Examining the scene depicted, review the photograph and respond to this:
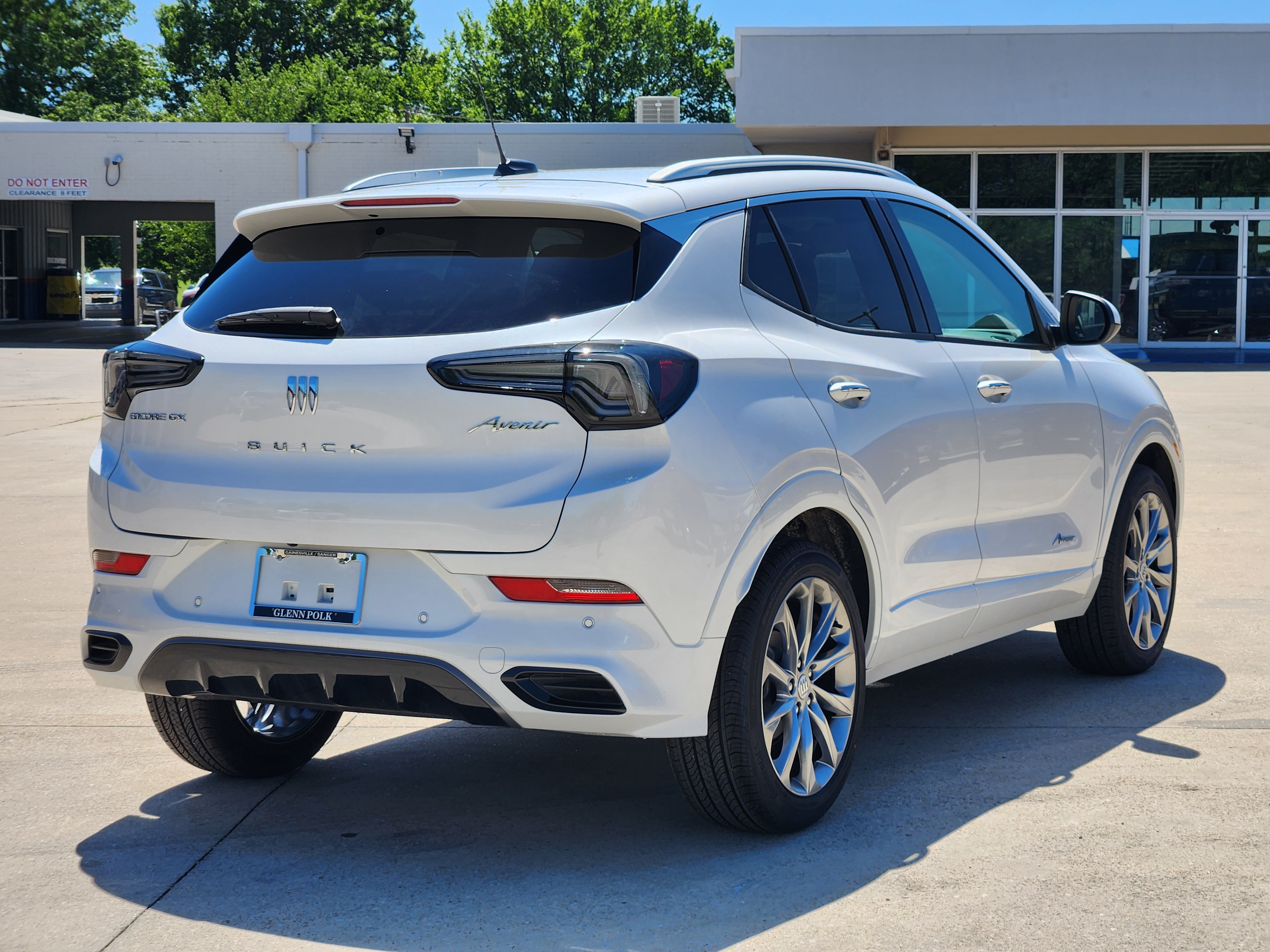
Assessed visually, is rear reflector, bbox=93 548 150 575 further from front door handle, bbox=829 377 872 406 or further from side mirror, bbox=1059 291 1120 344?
side mirror, bbox=1059 291 1120 344

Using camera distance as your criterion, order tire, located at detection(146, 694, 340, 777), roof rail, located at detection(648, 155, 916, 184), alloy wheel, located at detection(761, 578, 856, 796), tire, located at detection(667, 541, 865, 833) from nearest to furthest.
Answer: tire, located at detection(667, 541, 865, 833), alloy wheel, located at detection(761, 578, 856, 796), roof rail, located at detection(648, 155, 916, 184), tire, located at detection(146, 694, 340, 777)

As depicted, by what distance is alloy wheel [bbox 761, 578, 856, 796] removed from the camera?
387 centimetres

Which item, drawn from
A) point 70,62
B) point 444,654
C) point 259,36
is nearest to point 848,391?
point 444,654

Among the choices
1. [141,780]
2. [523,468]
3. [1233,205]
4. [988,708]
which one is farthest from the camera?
[1233,205]

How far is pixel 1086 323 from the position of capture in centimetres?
539

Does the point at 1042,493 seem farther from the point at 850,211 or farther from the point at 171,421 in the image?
the point at 171,421

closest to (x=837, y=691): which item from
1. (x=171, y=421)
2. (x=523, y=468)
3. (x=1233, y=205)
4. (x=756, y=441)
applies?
(x=756, y=441)

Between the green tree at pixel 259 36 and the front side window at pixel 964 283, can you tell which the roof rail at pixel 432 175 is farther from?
the green tree at pixel 259 36

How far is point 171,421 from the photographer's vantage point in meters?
3.76

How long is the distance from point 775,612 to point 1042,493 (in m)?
1.69

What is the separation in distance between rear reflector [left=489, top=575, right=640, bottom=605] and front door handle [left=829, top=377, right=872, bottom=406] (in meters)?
0.96

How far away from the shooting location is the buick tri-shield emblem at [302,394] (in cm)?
358

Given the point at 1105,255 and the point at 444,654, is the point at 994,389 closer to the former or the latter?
the point at 444,654

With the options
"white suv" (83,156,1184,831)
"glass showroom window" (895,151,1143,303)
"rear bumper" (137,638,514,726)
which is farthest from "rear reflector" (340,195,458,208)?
"glass showroom window" (895,151,1143,303)
